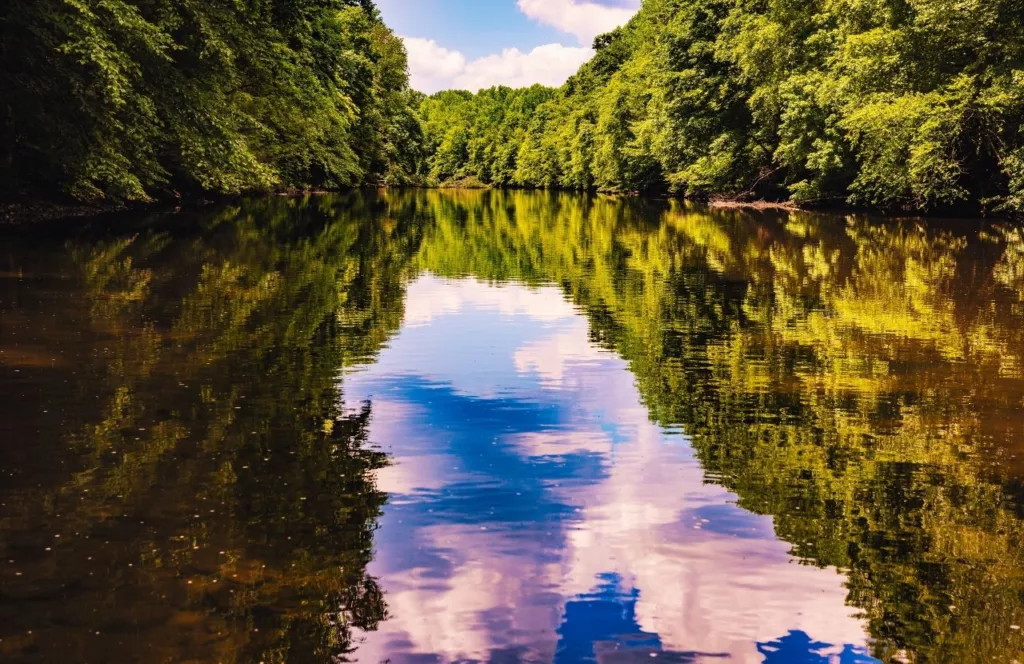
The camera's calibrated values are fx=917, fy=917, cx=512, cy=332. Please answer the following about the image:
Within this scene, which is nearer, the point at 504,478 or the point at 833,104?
the point at 504,478

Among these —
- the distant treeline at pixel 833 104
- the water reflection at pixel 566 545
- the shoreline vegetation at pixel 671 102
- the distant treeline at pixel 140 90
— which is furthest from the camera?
the distant treeline at pixel 833 104

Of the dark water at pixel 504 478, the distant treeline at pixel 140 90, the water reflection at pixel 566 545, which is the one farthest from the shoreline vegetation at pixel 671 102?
the water reflection at pixel 566 545

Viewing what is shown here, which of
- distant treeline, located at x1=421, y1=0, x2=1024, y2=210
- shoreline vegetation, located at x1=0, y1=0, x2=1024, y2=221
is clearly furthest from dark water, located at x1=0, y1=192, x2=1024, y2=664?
distant treeline, located at x1=421, y1=0, x2=1024, y2=210

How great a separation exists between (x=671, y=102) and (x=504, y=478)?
54486 millimetres

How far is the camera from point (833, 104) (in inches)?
1519

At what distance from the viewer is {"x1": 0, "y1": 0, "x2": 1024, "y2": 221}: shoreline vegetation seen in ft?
76.0

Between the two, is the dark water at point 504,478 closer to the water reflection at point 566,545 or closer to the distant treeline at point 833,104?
the water reflection at point 566,545

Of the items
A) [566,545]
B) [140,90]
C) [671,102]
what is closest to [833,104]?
[671,102]

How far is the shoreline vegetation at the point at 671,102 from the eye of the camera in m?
23.2

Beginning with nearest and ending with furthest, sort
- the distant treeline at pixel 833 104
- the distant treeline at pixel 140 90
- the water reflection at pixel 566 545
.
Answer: the water reflection at pixel 566 545
the distant treeline at pixel 140 90
the distant treeline at pixel 833 104

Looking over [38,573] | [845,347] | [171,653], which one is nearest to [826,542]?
[171,653]

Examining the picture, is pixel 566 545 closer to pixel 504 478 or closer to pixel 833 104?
pixel 504 478

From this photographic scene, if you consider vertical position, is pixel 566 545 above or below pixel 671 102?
below

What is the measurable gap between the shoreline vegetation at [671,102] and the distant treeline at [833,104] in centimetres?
11
